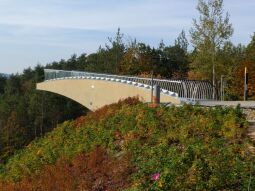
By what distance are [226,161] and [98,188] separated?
8.74 ft

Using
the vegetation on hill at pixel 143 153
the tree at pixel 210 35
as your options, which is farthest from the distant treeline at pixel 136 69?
the vegetation on hill at pixel 143 153

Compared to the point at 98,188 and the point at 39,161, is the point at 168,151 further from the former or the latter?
the point at 39,161

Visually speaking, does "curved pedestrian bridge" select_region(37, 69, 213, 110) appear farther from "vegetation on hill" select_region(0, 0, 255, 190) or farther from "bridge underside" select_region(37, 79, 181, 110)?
"vegetation on hill" select_region(0, 0, 255, 190)

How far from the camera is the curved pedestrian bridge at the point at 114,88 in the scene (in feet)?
71.1

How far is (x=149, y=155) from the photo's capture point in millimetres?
9625

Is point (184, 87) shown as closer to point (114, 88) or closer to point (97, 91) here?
point (114, 88)

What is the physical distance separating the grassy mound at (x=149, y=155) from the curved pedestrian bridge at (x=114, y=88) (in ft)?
18.7

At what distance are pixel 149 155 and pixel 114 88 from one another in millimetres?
→ 18735

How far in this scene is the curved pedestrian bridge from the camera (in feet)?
71.1

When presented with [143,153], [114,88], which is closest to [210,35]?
[114,88]

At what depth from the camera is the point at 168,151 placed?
9.35 m

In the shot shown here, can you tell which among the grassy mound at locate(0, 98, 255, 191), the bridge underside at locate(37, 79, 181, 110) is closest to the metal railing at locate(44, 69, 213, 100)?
the bridge underside at locate(37, 79, 181, 110)

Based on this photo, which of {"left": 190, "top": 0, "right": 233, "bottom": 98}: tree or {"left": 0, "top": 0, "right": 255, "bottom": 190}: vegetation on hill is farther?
{"left": 190, "top": 0, "right": 233, "bottom": 98}: tree

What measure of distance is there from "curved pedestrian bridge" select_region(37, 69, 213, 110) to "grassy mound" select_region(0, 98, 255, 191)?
571 cm
